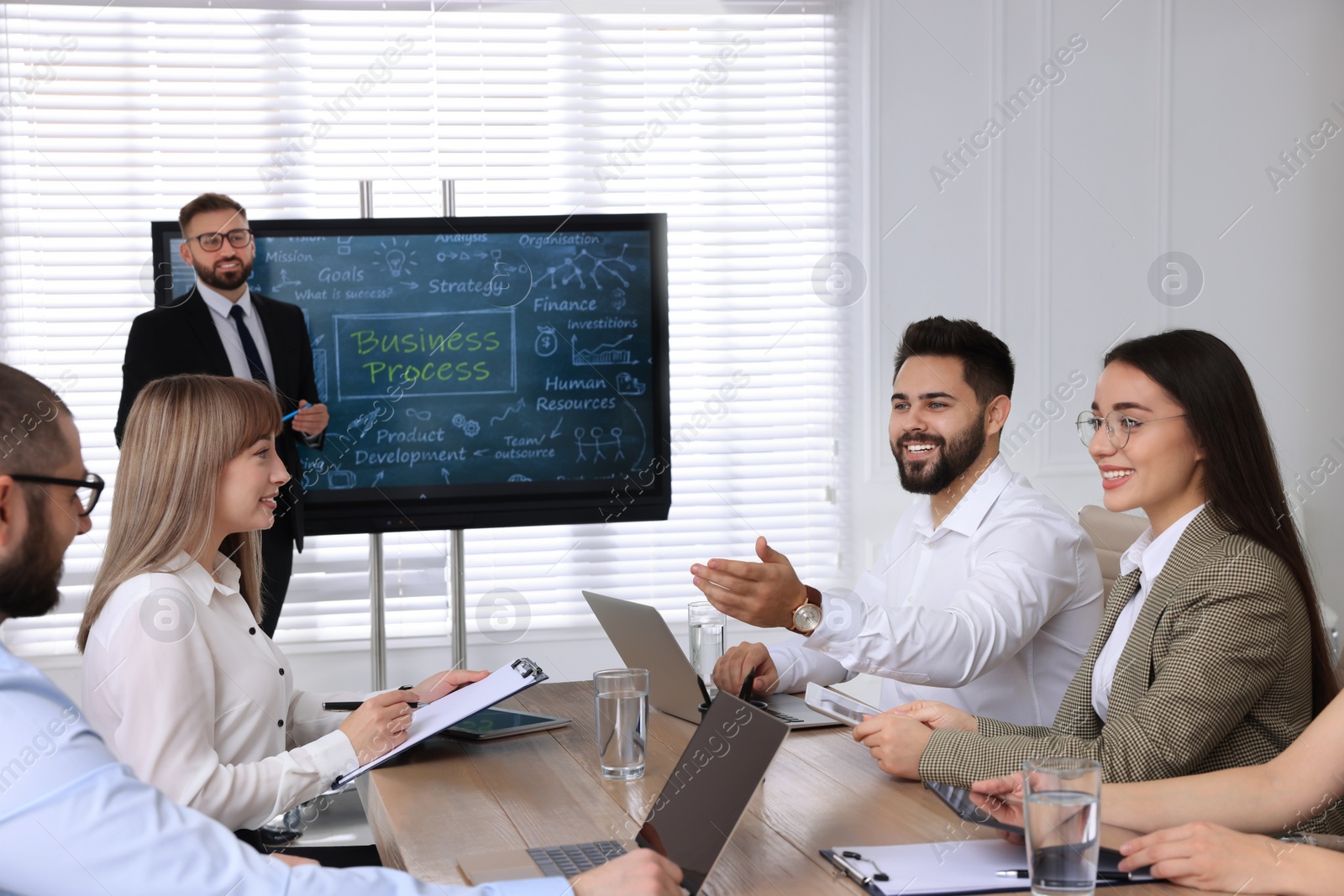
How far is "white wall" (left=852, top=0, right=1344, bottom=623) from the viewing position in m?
4.29

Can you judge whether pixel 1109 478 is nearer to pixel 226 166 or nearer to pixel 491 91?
pixel 491 91

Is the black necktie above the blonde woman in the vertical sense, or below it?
above

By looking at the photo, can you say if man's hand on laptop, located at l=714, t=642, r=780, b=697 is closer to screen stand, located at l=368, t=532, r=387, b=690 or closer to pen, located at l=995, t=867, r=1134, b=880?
pen, located at l=995, t=867, r=1134, b=880

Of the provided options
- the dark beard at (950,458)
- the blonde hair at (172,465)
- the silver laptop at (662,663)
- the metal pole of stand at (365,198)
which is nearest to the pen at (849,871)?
the silver laptop at (662,663)

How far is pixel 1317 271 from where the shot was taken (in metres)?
4.45

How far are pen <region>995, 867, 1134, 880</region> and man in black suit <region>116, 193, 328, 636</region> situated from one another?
2721 mm

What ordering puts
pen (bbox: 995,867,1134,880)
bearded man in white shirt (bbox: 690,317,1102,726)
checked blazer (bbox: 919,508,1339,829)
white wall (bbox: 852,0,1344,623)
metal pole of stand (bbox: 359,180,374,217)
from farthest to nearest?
white wall (bbox: 852,0,1344,623) < metal pole of stand (bbox: 359,180,374,217) < bearded man in white shirt (bbox: 690,317,1102,726) < checked blazer (bbox: 919,508,1339,829) < pen (bbox: 995,867,1134,880)

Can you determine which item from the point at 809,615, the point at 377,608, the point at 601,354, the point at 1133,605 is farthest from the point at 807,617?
the point at 377,608

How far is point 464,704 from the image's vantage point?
173 centimetres

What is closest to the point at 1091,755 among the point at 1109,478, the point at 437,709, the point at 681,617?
the point at 1109,478

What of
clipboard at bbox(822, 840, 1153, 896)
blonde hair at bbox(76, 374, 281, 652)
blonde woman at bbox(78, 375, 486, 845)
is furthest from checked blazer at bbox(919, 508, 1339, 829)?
blonde hair at bbox(76, 374, 281, 652)

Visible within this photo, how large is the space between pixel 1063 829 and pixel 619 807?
1.86 ft

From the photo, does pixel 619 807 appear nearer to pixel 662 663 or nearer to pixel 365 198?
pixel 662 663

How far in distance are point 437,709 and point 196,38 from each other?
123 inches
